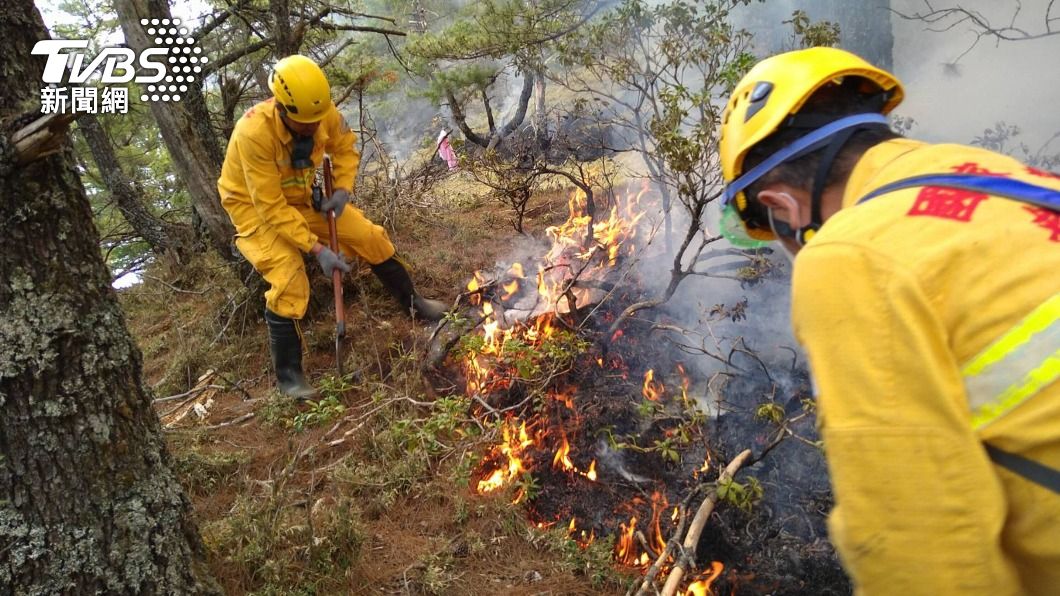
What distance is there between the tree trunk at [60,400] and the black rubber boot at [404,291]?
3.37 metres

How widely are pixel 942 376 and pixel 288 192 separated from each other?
16.4ft

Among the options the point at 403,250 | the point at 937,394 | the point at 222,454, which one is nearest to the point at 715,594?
the point at 937,394

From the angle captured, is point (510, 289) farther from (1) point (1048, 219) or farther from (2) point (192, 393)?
(1) point (1048, 219)

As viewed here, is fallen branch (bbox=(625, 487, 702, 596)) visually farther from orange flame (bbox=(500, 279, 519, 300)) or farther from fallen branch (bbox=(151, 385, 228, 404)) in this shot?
fallen branch (bbox=(151, 385, 228, 404))

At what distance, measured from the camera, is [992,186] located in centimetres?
119

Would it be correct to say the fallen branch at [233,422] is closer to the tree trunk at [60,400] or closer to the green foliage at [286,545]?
the green foliage at [286,545]

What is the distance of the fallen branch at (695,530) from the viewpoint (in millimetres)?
2898

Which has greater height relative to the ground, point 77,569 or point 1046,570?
point 1046,570

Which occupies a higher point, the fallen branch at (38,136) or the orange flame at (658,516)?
the fallen branch at (38,136)

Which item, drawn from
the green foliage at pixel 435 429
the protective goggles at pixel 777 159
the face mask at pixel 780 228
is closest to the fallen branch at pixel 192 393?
the green foliage at pixel 435 429

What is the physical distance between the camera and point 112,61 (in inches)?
215

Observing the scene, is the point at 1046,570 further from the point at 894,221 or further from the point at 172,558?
the point at 172,558

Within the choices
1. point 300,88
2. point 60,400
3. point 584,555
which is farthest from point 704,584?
point 300,88

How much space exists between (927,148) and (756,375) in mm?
3288
